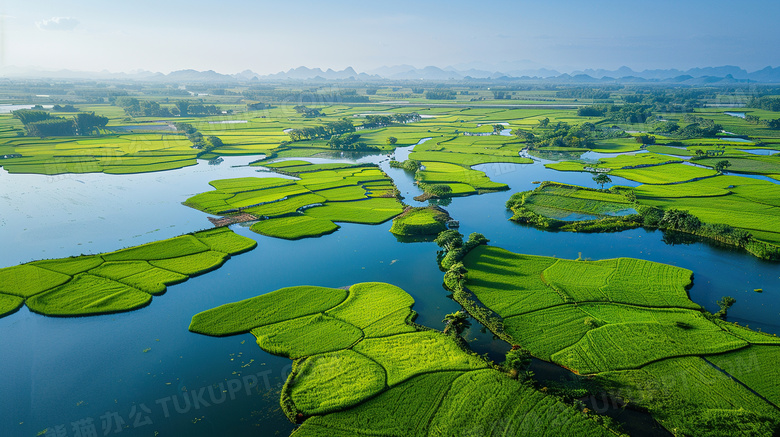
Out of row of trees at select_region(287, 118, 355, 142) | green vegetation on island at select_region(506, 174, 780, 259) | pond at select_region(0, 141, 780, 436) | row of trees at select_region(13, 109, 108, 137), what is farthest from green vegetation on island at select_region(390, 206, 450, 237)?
row of trees at select_region(13, 109, 108, 137)

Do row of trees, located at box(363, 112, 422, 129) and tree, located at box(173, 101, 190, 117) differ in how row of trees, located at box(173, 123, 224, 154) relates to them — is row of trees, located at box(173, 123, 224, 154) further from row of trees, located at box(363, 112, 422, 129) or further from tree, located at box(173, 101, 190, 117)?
tree, located at box(173, 101, 190, 117)

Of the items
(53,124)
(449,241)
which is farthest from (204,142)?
(449,241)

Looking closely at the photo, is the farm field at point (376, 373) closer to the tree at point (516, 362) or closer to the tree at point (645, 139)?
the tree at point (516, 362)

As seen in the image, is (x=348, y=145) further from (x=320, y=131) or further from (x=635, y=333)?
(x=635, y=333)

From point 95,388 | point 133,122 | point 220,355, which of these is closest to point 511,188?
point 220,355

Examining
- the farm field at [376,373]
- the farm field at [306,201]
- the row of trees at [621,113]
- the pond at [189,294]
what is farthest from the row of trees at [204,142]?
the row of trees at [621,113]
